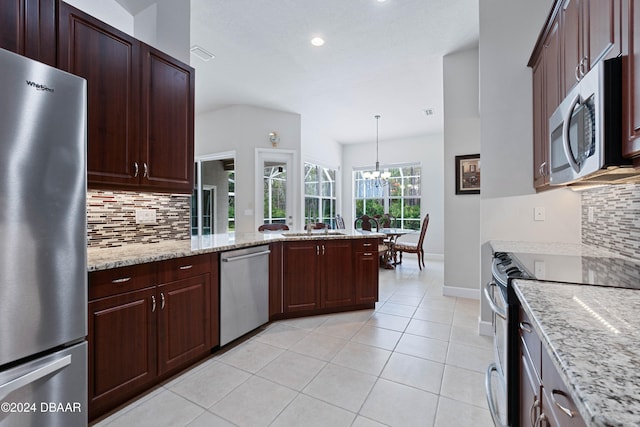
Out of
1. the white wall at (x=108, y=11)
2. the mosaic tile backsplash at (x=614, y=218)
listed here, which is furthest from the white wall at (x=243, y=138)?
the mosaic tile backsplash at (x=614, y=218)

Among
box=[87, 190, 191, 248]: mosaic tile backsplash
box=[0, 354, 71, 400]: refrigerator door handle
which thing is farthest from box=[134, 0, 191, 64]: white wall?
box=[0, 354, 71, 400]: refrigerator door handle

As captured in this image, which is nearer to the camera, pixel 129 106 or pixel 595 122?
pixel 595 122

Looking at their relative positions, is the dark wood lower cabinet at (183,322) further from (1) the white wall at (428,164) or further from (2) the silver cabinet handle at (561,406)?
(1) the white wall at (428,164)

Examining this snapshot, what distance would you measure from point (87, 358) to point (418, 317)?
110 inches

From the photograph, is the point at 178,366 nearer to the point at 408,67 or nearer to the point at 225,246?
the point at 225,246

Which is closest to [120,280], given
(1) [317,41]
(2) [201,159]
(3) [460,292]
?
(1) [317,41]

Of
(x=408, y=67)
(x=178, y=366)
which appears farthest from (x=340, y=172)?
(x=178, y=366)

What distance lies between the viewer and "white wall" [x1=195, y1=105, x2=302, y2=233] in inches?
209

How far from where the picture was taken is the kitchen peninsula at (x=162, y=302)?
5.04 ft

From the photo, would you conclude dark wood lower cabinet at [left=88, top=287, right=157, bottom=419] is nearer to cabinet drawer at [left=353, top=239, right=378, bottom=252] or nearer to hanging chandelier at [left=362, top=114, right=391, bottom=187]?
cabinet drawer at [left=353, top=239, right=378, bottom=252]

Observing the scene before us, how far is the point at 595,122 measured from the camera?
1.15 meters

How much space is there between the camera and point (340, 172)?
7.96 m

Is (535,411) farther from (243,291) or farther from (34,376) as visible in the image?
(243,291)

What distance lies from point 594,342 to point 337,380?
1618mm
